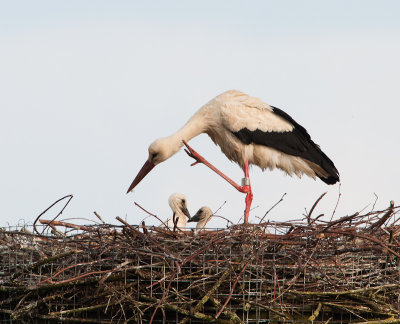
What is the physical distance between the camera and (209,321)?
Result: 4.53 metres

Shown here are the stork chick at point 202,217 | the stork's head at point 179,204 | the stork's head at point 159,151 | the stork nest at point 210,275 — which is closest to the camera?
the stork nest at point 210,275

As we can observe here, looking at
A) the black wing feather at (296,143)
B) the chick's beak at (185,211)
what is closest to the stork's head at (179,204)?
the chick's beak at (185,211)

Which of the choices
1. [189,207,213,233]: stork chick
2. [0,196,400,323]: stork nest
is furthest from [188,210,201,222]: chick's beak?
[0,196,400,323]: stork nest

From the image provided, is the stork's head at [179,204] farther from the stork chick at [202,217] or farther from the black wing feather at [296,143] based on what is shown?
the black wing feather at [296,143]

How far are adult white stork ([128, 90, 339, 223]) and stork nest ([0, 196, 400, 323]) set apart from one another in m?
2.22

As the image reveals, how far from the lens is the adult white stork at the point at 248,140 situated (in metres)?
7.04

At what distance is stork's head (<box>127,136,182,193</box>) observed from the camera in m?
7.04

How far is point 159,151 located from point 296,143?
53.6 inches

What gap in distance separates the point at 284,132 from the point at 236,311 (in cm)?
297

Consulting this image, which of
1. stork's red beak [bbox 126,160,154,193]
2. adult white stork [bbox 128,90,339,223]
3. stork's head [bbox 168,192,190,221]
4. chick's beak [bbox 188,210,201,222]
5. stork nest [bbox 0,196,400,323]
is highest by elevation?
adult white stork [bbox 128,90,339,223]

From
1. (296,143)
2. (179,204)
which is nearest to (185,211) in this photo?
(179,204)

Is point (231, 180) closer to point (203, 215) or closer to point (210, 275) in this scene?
point (203, 215)

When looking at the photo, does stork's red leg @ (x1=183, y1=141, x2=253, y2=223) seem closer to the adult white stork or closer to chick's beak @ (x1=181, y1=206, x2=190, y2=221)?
the adult white stork

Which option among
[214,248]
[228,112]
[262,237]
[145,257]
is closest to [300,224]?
[262,237]
